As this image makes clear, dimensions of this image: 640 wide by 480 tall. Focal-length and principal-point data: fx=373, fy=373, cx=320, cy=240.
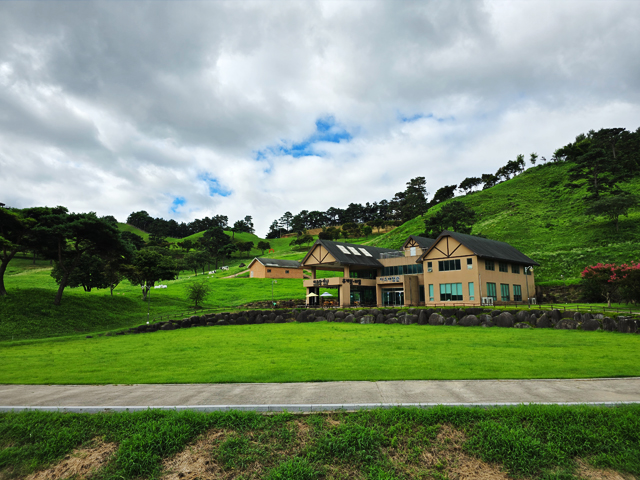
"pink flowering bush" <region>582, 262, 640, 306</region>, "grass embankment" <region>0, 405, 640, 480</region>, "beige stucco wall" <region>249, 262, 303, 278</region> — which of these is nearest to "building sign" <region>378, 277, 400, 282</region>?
"pink flowering bush" <region>582, 262, 640, 306</region>

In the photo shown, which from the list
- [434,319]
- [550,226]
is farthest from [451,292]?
[550,226]

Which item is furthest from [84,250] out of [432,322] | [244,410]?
[244,410]

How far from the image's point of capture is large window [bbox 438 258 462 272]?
1599 inches

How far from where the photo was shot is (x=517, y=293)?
4506cm

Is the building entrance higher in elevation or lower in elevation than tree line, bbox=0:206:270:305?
lower

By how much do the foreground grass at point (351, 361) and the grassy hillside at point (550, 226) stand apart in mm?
35877

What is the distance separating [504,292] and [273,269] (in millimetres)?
48195

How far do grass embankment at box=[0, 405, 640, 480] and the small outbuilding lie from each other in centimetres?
7011

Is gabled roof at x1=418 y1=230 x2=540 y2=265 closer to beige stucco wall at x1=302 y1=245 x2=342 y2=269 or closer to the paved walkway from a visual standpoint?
beige stucco wall at x1=302 y1=245 x2=342 y2=269

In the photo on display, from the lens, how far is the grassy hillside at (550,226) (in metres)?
52.3

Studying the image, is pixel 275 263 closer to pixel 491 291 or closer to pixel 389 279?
pixel 389 279

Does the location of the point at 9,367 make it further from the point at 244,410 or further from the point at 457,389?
the point at 457,389

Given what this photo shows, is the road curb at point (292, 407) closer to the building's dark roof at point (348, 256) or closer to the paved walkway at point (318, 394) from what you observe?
the paved walkway at point (318, 394)

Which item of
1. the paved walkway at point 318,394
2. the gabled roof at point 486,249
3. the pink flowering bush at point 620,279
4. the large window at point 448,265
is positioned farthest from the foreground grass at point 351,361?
the large window at point 448,265
